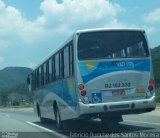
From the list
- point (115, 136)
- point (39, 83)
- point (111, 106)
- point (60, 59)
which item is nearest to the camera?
point (115, 136)

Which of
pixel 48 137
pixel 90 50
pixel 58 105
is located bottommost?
pixel 48 137

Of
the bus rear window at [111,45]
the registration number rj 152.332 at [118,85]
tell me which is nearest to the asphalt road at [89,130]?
the registration number rj 152.332 at [118,85]

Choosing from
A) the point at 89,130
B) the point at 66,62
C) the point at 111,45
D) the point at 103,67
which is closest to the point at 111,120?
the point at 89,130

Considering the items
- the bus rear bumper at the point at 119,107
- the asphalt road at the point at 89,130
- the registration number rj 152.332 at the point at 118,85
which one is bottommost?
the asphalt road at the point at 89,130

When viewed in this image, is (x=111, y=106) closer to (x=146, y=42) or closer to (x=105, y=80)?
(x=105, y=80)

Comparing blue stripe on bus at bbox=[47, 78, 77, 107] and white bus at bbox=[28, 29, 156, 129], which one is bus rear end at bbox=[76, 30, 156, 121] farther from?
blue stripe on bus at bbox=[47, 78, 77, 107]

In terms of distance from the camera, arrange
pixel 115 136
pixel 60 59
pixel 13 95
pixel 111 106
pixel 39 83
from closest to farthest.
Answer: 1. pixel 115 136
2. pixel 111 106
3. pixel 60 59
4. pixel 39 83
5. pixel 13 95

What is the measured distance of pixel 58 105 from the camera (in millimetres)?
19219

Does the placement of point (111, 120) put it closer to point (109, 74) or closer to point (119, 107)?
point (119, 107)

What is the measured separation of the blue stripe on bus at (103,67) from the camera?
15.7m

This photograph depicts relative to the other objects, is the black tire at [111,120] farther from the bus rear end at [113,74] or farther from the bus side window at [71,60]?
the bus side window at [71,60]

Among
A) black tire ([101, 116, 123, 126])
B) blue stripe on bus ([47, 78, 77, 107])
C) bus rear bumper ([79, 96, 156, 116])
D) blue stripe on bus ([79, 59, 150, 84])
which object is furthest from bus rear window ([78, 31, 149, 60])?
black tire ([101, 116, 123, 126])

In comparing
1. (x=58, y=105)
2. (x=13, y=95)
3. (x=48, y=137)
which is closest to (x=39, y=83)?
(x=58, y=105)

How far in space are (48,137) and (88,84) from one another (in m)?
2.27
